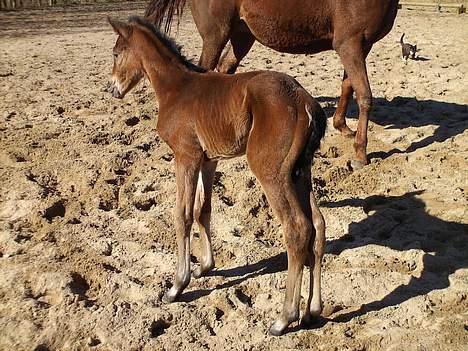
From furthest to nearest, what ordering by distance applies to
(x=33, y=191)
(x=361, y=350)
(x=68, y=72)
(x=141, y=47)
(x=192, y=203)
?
(x=68, y=72) < (x=33, y=191) < (x=141, y=47) < (x=192, y=203) < (x=361, y=350)

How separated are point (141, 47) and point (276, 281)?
6.39 ft

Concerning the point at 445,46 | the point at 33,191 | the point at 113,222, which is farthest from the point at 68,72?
the point at 445,46

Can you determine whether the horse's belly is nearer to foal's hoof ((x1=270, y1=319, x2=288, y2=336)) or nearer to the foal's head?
the foal's head

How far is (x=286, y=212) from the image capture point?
3.39 m

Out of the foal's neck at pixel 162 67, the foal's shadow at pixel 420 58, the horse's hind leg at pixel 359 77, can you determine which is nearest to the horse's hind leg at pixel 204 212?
the foal's neck at pixel 162 67

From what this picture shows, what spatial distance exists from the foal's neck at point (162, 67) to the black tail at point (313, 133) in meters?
1.10

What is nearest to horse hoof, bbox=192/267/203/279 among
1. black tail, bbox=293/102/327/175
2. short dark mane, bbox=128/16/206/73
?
black tail, bbox=293/102/327/175

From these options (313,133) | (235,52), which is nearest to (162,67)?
(313,133)

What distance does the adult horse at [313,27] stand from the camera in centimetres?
602

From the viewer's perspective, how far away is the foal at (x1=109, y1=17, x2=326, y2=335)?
133 inches

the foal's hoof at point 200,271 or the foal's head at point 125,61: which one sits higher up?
the foal's head at point 125,61

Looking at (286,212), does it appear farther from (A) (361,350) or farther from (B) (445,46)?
(B) (445,46)

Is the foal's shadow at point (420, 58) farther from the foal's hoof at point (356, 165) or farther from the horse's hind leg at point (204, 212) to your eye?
the horse's hind leg at point (204, 212)

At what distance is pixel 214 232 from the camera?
470 cm
